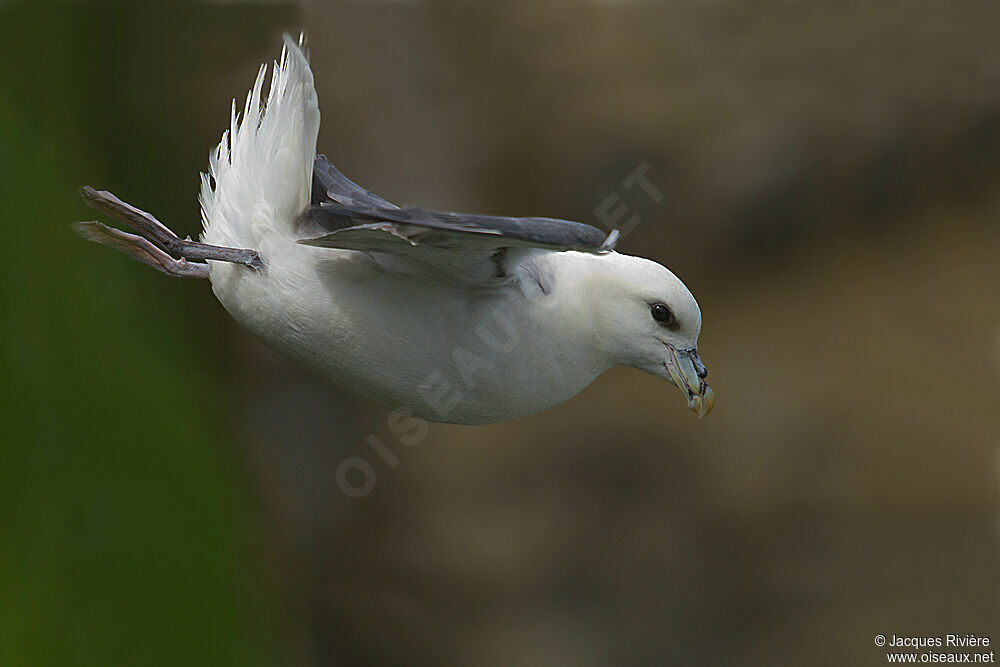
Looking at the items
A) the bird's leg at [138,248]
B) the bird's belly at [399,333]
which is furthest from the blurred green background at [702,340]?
the bird's belly at [399,333]

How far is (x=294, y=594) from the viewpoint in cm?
254

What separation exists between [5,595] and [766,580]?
1922 millimetres

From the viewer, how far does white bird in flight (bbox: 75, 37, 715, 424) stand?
2.84ft

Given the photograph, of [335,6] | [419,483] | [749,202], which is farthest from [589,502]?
A: [335,6]

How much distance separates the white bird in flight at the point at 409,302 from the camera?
87cm

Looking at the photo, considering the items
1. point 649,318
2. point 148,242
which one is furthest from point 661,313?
point 148,242

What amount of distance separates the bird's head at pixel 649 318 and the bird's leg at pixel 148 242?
0.33m

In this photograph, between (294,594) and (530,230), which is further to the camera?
(294,594)

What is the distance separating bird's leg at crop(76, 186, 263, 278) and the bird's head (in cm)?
33

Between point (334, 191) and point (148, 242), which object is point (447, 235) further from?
point (148, 242)

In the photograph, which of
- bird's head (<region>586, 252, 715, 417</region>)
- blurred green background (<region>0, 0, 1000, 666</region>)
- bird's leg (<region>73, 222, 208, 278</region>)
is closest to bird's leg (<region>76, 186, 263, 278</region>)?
bird's leg (<region>73, 222, 208, 278</region>)

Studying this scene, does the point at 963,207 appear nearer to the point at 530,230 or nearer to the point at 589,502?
the point at 589,502

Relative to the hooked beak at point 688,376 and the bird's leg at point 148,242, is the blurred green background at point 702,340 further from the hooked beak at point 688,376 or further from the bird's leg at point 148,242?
the hooked beak at point 688,376

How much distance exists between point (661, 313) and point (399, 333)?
25 cm
